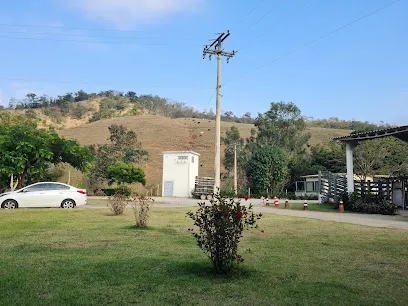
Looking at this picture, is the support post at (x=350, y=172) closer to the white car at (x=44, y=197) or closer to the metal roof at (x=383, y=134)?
the metal roof at (x=383, y=134)

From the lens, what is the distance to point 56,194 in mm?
17734

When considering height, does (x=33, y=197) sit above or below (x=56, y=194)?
below

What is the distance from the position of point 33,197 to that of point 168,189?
73.0 feet

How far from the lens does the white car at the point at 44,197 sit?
17.2 meters

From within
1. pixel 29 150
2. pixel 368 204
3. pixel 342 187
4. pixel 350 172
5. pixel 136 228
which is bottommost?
pixel 136 228

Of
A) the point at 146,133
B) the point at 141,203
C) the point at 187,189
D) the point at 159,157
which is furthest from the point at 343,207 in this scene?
the point at 146,133

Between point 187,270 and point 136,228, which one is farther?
point 136,228

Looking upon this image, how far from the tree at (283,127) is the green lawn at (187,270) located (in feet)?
133

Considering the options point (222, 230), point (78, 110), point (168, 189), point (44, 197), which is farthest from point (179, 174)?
point (78, 110)

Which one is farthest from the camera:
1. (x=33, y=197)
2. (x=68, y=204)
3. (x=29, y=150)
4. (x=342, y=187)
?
(x=342, y=187)

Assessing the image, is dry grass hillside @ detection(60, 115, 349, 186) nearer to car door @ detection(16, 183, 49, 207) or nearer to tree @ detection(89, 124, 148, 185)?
tree @ detection(89, 124, 148, 185)

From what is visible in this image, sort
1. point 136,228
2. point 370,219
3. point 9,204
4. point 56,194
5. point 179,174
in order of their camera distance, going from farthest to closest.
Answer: point 179,174, point 56,194, point 9,204, point 370,219, point 136,228

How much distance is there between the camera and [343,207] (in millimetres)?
19688

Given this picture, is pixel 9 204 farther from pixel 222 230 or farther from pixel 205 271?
pixel 222 230
